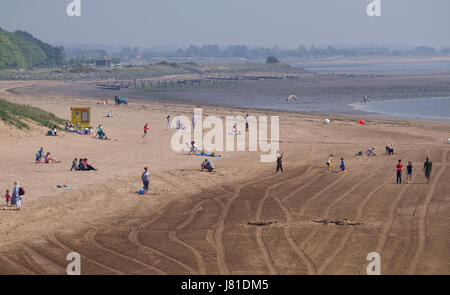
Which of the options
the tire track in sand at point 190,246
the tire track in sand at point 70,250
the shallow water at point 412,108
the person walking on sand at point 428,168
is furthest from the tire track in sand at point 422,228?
the shallow water at point 412,108

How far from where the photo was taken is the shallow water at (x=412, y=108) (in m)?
53.7

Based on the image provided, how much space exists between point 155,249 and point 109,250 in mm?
1168

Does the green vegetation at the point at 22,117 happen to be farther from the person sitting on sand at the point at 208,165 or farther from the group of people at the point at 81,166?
the person sitting on sand at the point at 208,165

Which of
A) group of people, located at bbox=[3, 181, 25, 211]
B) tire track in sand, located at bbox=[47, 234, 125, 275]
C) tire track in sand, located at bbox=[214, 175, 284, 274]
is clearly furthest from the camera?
group of people, located at bbox=[3, 181, 25, 211]

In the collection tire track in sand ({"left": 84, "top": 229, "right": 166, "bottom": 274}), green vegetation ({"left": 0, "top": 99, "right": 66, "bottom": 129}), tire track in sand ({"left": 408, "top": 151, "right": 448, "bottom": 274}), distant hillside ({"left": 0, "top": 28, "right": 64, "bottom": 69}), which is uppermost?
distant hillside ({"left": 0, "top": 28, "right": 64, "bottom": 69})

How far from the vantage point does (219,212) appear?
66.9 ft

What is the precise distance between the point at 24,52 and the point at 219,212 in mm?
156603

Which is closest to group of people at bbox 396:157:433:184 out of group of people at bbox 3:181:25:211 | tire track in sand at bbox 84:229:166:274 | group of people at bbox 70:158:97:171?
tire track in sand at bbox 84:229:166:274

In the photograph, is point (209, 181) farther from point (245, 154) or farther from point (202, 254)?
point (202, 254)

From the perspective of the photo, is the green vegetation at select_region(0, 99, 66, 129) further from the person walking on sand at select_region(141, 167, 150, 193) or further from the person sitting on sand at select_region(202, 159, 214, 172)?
the person walking on sand at select_region(141, 167, 150, 193)

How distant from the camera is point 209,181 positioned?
25.6 meters

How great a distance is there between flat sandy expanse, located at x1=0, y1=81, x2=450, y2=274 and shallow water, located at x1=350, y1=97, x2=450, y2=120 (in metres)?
19.2

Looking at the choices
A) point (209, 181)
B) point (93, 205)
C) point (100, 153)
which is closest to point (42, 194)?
point (93, 205)

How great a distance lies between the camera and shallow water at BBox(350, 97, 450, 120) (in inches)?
2112
